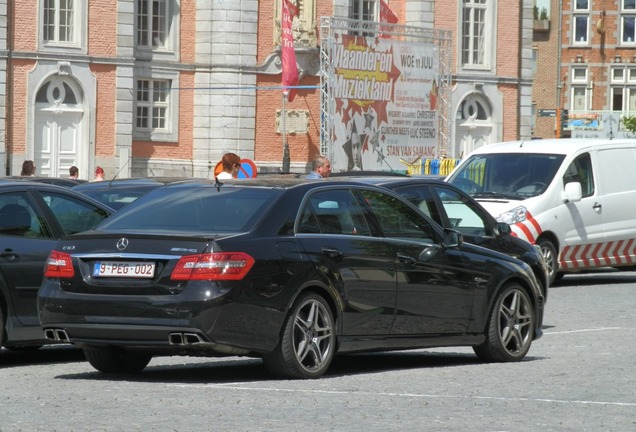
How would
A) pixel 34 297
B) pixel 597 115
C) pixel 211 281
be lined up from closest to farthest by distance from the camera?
pixel 211 281 → pixel 34 297 → pixel 597 115

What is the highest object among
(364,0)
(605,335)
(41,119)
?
(364,0)

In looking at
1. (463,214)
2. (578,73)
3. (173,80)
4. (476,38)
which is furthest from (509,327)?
(578,73)

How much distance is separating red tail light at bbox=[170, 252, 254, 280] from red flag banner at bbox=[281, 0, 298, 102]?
41.2 metres

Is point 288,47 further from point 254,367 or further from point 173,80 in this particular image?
point 254,367

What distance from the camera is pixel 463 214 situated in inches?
610

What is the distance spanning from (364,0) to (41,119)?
13.3 m

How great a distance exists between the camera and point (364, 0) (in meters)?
57.5

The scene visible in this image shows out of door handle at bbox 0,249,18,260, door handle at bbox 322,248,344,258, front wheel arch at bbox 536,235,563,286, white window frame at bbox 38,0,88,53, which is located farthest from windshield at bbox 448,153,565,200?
white window frame at bbox 38,0,88,53

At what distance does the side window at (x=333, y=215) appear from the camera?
1209 centimetres

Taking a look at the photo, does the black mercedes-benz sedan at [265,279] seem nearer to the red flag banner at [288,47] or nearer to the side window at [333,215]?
the side window at [333,215]

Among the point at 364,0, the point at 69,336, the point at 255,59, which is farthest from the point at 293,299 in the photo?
the point at 364,0

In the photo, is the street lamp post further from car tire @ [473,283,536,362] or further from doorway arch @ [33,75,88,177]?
car tire @ [473,283,536,362]

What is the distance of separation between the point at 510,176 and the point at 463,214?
846 centimetres

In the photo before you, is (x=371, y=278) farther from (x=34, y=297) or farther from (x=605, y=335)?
(x=605, y=335)
